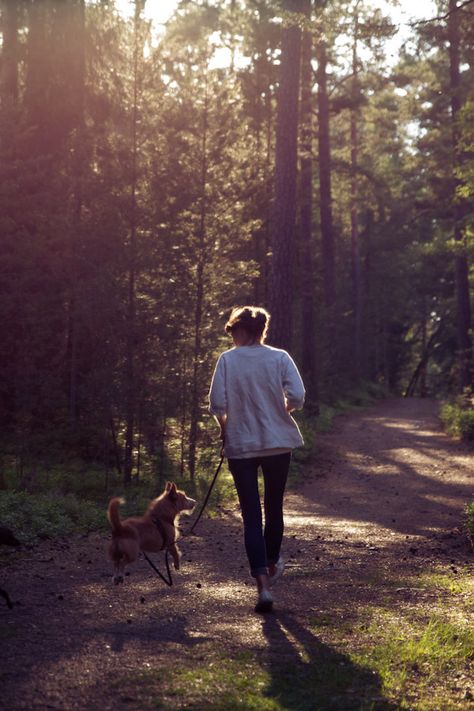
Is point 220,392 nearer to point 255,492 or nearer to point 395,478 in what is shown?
point 255,492

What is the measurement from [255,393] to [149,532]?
1.71 meters

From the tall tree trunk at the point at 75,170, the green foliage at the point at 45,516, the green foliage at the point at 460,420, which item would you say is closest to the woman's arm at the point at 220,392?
the green foliage at the point at 45,516

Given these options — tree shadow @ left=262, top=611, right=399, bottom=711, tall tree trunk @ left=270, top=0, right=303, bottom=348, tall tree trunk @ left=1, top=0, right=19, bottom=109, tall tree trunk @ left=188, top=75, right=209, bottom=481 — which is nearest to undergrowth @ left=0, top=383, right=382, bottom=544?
tall tree trunk @ left=188, top=75, right=209, bottom=481

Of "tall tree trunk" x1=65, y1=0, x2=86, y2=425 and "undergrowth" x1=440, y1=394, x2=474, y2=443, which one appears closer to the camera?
"tall tree trunk" x1=65, y1=0, x2=86, y2=425

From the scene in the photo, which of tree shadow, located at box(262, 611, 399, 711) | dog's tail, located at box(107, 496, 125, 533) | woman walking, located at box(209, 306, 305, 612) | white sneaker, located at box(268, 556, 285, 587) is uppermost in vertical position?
woman walking, located at box(209, 306, 305, 612)

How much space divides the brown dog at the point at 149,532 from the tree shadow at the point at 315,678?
1.65m

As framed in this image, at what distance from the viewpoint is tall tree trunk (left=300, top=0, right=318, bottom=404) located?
30.8 m

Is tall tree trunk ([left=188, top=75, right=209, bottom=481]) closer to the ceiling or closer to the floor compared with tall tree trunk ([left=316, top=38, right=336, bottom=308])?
closer to the floor

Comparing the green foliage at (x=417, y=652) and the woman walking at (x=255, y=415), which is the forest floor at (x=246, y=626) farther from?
the woman walking at (x=255, y=415)

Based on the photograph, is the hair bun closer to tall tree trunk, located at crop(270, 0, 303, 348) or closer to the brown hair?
the brown hair

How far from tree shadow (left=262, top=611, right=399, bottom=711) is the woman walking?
93 centimetres

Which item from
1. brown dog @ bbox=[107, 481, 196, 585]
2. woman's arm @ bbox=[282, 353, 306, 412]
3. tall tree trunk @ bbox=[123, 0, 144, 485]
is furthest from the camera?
tall tree trunk @ bbox=[123, 0, 144, 485]

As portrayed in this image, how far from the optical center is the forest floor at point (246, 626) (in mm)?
5055

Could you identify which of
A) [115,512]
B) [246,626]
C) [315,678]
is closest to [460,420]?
[115,512]
